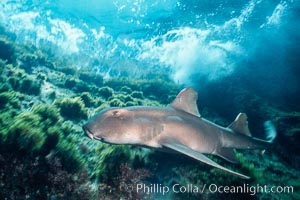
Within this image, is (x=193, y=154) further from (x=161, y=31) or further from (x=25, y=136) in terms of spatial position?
(x=161, y=31)

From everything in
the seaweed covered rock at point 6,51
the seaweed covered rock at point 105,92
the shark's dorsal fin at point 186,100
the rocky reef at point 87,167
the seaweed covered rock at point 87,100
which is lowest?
the rocky reef at point 87,167

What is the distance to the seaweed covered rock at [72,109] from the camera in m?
7.72

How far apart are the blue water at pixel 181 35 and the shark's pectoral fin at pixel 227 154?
13275 millimetres

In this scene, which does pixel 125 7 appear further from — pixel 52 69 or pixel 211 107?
pixel 211 107

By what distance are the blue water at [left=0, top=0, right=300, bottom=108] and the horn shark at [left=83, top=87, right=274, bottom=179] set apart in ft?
43.8

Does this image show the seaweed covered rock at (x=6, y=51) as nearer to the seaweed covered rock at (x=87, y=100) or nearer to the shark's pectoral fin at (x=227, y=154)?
the seaweed covered rock at (x=87, y=100)

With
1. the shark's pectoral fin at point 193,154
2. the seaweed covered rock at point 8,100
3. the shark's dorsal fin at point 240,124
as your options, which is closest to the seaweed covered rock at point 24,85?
the seaweed covered rock at point 8,100

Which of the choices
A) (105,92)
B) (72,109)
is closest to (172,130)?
(72,109)

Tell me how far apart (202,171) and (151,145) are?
4.56 ft

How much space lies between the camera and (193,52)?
34969mm

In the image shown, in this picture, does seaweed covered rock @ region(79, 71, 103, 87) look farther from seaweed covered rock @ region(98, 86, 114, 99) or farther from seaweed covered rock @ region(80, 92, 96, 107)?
seaweed covered rock @ region(80, 92, 96, 107)

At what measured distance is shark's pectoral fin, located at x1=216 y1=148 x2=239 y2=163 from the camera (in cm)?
440

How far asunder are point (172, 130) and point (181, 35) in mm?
30134

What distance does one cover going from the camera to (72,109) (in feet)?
25.8
